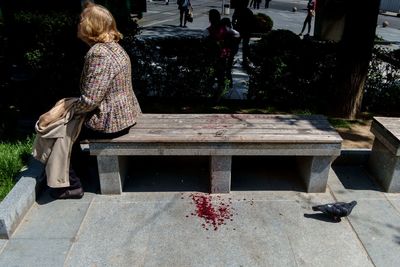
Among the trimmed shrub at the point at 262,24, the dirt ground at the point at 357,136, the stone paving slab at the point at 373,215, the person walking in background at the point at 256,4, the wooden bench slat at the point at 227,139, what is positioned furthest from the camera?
the person walking in background at the point at 256,4

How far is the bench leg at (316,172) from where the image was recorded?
4.01 metres

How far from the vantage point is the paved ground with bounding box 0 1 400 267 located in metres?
3.26

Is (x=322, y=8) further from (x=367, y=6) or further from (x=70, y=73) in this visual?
(x=70, y=73)

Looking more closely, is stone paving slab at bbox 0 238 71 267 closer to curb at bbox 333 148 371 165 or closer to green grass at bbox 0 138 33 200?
green grass at bbox 0 138 33 200

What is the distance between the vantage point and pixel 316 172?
4.08 meters

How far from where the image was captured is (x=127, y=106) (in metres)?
3.75

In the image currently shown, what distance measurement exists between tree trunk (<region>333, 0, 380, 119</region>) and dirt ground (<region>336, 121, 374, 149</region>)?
38cm

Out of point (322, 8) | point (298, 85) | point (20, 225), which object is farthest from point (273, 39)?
point (322, 8)

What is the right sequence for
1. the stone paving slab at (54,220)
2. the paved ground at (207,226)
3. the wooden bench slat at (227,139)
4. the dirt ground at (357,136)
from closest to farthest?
the paved ground at (207,226) < the stone paving slab at (54,220) < the wooden bench slat at (227,139) < the dirt ground at (357,136)

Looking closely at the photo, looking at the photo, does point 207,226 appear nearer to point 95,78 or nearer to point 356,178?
point 95,78

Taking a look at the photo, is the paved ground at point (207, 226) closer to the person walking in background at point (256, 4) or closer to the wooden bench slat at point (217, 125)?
the wooden bench slat at point (217, 125)

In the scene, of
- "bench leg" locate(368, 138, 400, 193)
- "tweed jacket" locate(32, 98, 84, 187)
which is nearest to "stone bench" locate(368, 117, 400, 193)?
"bench leg" locate(368, 138, 400, 193)

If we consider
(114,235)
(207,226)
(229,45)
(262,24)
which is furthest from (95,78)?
(262,24)

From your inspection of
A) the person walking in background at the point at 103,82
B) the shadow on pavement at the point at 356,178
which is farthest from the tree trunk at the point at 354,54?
the person walking in background at the point at 103,82
